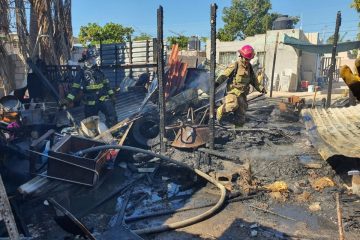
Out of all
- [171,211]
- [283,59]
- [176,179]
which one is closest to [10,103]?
[176,179]

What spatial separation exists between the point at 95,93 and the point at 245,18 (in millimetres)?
30509

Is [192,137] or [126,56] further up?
[126,56]

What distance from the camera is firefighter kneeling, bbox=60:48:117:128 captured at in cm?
870

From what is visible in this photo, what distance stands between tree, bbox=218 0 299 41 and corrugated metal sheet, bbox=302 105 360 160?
1105 inches

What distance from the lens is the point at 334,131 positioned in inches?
243

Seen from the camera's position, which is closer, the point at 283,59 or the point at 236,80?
the point at 236,80

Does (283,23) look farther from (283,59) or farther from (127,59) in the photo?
(127,59)

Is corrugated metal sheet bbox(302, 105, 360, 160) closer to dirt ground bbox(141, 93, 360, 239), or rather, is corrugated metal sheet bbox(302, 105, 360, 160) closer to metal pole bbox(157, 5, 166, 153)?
dirt ground bbox(141, 93, 360, 239)

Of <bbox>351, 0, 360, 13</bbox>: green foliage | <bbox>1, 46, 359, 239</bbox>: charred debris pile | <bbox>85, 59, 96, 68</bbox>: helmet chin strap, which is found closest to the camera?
<bbox>1, 46, 359, 239</bbox>: charred debris pile

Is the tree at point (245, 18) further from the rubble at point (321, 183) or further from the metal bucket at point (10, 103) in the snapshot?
the rubble at point (321, 183)

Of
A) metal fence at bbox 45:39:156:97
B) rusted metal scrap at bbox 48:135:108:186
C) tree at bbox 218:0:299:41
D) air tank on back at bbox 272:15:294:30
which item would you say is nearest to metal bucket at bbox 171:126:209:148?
rusted metal scrap at bbox 48:135:108:186

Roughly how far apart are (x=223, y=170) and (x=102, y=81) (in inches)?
177

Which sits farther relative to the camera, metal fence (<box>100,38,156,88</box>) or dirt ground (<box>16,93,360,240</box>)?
metal fence (<box>100,38,156,88</box>)

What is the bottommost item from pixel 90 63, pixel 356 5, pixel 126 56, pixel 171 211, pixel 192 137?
pixel 171 211
